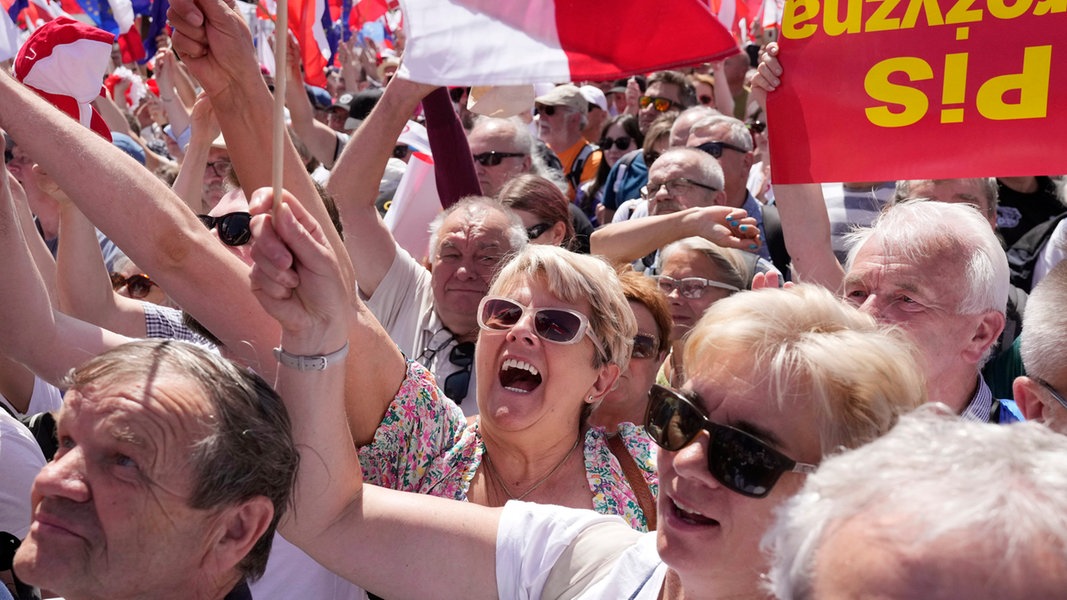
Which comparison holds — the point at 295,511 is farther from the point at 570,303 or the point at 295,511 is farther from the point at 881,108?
the point at 881,108

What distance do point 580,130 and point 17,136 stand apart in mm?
6016

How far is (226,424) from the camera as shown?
1.86 meters

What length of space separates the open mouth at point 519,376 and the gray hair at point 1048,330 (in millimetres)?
1118

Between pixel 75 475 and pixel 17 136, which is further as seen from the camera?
pixel 17 136

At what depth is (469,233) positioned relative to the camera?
3.77 metres

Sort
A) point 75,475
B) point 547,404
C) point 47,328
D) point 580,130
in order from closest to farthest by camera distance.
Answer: point 75,475, point 47,328, point 547,404, point 580,130

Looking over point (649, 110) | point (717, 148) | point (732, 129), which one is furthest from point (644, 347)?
point (649, 110)

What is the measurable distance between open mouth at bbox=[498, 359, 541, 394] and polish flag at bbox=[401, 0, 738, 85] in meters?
0.68

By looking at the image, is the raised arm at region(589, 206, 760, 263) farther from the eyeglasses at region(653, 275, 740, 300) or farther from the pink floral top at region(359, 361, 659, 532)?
the pink floral top at region(359, 361, 659, 532)

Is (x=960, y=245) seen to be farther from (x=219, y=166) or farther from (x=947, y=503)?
(x=219, y=166)

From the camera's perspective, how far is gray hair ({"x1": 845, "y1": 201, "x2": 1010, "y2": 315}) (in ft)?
9.55

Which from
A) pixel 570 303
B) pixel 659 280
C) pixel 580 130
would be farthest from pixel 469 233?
pixel 580 130

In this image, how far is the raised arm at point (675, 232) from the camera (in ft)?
12.4

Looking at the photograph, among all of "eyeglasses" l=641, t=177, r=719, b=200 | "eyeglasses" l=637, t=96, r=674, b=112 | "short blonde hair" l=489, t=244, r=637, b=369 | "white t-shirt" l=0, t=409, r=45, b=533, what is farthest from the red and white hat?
"eyeglasses" l=637, t=96, r=674, b=112
